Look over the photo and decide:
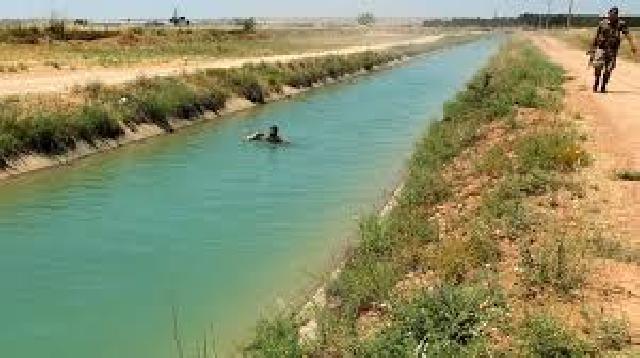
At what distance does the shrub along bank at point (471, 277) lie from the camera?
8.25 metres

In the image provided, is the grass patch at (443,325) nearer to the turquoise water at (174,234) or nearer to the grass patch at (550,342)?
the grass patch at (550,342)

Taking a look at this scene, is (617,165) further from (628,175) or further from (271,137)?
(271,137)

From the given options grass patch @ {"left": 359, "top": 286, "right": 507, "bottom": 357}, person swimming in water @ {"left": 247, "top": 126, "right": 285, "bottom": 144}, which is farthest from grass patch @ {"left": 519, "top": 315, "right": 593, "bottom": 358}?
person swimming in water @ {"left": 247, "top": 126, "right": 285, "bottom": 144}

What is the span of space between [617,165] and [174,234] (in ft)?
26.6

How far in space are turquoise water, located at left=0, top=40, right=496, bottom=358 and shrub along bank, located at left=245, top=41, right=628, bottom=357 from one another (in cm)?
162

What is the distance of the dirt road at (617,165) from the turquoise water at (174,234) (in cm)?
A: 454

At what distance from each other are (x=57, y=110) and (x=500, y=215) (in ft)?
58.1

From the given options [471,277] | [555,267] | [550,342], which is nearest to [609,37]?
[471,277]

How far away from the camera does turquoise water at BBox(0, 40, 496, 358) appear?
39.2 feet

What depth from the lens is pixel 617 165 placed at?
609 inches

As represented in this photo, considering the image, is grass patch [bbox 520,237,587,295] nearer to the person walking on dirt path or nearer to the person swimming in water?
the person walking on dirt path

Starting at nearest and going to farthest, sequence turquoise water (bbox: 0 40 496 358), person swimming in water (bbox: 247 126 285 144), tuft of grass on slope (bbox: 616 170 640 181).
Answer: turquoise water (bbox: 0 40 496 358) < tuft of grass on slope (bbox: 616 170 640 181) < person swimming in water (bbox: 247 126 285 144)

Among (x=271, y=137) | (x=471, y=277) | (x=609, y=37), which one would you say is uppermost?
(x=609, y=37)

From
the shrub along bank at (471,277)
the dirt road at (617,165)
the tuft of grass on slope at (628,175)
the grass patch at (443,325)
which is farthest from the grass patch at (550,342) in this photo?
the tuft of grass on slope at (628,175)
